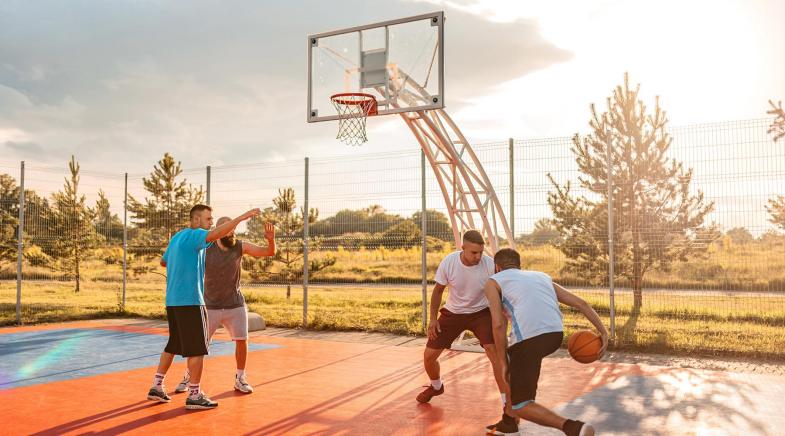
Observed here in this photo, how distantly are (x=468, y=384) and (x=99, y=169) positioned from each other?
11783mm

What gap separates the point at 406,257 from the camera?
13.5 m

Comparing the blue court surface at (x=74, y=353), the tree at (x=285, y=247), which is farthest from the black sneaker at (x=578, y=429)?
the tree at (x=285, y=247)

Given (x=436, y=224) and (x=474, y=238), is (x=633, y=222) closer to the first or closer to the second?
(x=436, y=224)

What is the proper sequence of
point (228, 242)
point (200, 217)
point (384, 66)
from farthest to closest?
point (384, 66) < point (228, 242) < point (200, 217)

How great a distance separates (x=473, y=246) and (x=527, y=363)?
1.43m

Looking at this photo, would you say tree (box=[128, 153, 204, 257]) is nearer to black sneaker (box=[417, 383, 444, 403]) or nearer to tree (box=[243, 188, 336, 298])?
tree (box=[243, 188, 336, 298])

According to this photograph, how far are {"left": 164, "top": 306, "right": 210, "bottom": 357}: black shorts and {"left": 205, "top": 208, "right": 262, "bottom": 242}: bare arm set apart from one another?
0.80 meters

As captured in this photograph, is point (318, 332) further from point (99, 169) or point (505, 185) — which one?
point (99, 169)

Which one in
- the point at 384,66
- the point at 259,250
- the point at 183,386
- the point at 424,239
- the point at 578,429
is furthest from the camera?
the point at 424,239

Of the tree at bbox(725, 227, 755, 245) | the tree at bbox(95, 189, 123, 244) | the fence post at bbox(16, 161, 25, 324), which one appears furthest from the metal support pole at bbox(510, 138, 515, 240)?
the fence post at bbox(16, 161, 25, 324)

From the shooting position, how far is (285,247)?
18500 mm

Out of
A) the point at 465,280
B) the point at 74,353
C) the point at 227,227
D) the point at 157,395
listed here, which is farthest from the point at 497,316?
the point at 74,353

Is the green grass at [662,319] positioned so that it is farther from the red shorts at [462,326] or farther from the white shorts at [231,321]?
the white shorts at [231,321]

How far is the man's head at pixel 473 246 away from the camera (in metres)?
6.01
